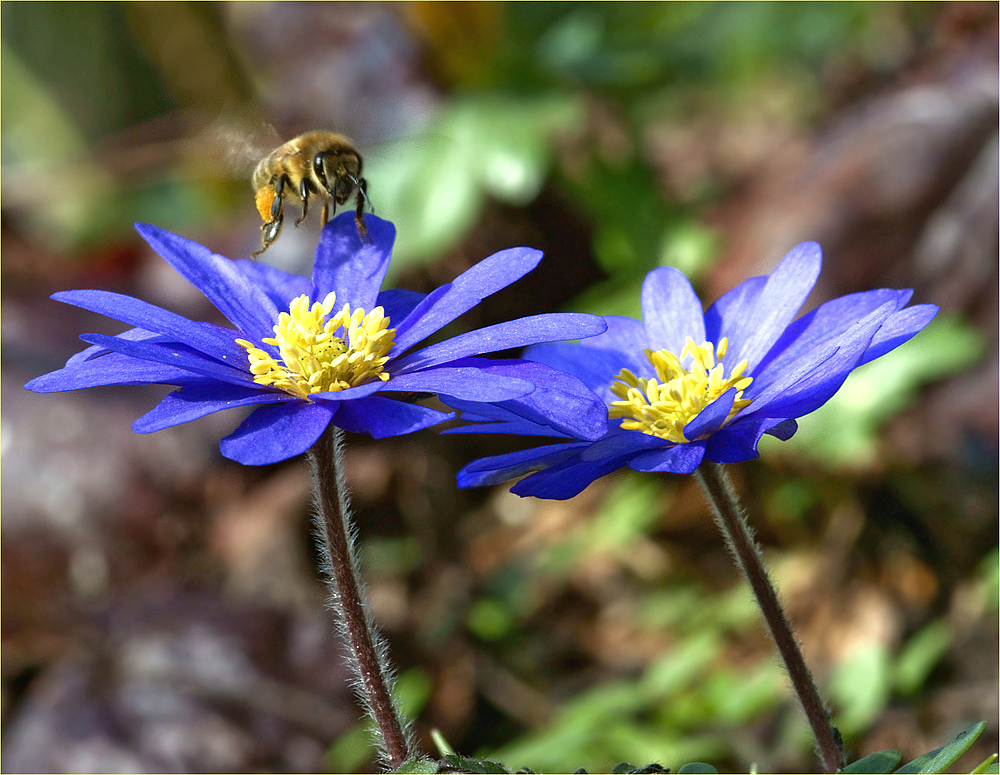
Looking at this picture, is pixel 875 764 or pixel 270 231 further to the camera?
pixel 270 231

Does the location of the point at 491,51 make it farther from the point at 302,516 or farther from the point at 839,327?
the point at 839,327

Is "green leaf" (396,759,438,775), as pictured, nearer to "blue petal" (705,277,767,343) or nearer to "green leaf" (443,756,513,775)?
"green leaf" (443,756,513,775)

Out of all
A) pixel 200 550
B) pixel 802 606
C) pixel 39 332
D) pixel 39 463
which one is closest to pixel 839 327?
pixel 802 606

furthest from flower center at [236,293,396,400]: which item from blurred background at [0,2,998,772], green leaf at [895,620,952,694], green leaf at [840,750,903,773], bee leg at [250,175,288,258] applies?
green leaf at [895,620,952,694]

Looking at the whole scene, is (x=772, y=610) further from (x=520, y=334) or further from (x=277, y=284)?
(x=277, y=284)

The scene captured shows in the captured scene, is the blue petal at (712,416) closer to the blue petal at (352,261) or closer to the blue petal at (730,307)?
the blue petal at (730,307)

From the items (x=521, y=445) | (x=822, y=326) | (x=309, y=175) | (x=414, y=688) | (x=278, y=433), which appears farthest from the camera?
(x=521, y=445)

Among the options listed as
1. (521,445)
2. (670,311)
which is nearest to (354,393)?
(670,311)
